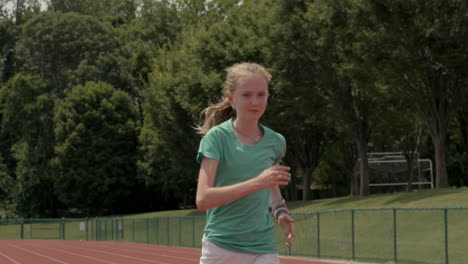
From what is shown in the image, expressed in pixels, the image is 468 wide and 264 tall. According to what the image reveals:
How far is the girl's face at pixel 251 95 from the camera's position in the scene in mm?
4301

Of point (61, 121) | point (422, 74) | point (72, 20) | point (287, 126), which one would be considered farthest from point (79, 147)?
point (422, 74)

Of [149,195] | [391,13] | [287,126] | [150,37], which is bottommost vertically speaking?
[149,195]

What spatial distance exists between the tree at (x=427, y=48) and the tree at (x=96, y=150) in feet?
119

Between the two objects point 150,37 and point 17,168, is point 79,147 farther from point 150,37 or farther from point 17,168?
point 150,37

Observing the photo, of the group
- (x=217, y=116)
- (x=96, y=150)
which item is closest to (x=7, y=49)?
(x=96, y=150)

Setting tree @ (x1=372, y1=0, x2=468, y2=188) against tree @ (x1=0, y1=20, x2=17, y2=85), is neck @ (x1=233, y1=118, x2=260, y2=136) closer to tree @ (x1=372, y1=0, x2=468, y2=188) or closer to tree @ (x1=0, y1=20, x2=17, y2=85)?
tree @ (x1=372, y1=0, x2=468, y2=188)

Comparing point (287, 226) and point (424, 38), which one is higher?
point (424, 38)

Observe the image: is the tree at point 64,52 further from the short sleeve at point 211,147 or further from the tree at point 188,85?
the short sleeve at point 211,147

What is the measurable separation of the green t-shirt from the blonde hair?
0.21 meters

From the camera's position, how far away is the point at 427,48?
3228 centimetres


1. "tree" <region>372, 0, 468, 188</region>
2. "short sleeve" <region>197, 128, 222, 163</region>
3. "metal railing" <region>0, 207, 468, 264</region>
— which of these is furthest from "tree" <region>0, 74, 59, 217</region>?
"short sleeve" <region>197, 128, 222, 163</region>

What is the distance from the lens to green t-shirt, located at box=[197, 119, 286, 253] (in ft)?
14.3

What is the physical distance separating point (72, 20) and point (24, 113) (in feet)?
35.5

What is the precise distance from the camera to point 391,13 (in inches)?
1267
